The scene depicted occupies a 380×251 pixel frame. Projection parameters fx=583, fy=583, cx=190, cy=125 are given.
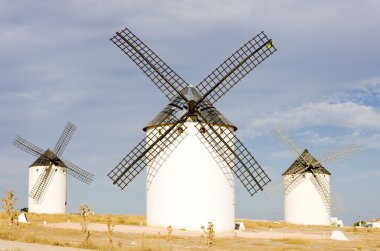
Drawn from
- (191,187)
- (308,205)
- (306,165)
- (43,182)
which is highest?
(306,165)

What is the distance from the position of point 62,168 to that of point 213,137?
28.7 m

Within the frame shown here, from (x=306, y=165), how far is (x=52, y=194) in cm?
2292

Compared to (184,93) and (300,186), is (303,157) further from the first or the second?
(184,93)

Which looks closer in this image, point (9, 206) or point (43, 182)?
point (9, 206)

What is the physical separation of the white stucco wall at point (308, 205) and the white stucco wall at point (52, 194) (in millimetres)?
21144

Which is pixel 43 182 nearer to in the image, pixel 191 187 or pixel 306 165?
pixel 306 165

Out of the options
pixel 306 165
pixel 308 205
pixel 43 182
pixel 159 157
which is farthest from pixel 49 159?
pixel 159 157

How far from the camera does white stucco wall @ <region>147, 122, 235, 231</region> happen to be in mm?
27312

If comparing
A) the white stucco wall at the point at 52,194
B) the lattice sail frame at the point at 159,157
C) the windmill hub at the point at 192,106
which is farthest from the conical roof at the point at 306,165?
the windmill hub at the point at 192,106

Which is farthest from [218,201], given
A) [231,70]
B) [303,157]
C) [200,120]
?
[303,157]

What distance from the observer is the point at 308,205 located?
5231cm

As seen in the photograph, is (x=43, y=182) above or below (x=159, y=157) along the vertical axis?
below

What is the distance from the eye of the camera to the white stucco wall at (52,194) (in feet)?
172

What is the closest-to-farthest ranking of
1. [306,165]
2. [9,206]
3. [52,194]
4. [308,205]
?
[9,206] → [306,165] → [308,205] → [52,194]
